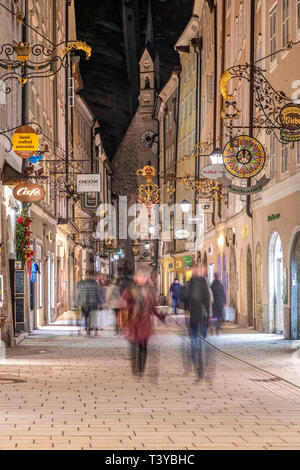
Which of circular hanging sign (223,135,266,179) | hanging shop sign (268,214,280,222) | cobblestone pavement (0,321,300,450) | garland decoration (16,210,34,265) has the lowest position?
cobblestone pavement (0,321,300,450)

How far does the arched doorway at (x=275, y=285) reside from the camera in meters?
27.7

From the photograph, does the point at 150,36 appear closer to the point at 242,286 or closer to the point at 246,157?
the point at 242,286

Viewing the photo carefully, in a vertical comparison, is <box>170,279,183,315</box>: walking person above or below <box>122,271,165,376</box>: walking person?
below

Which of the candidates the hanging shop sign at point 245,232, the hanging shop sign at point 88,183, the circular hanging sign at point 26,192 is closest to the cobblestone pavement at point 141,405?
the circular hanging sign at point 26,192

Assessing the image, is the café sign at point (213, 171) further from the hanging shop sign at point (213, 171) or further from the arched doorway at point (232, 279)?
the arched doorway at point (232, 279)

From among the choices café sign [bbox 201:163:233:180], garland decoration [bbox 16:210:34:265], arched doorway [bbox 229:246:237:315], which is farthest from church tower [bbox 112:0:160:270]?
garland decoration [bbox 16:210:34:265]

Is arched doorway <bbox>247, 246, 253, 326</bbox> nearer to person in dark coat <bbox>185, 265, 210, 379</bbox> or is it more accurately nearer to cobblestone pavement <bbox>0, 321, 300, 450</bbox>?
cobblestone pavement <bbox>0, 321, 300, 450</bbox>

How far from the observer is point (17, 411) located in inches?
444

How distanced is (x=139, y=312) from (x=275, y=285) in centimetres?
1434

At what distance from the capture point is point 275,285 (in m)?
28.4

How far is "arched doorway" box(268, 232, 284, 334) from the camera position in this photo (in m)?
27.7

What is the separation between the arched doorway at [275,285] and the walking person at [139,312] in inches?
521

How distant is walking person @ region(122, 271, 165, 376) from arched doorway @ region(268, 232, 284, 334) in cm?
1324

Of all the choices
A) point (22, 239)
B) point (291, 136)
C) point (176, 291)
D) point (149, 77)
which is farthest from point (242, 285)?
point (149, 77)
